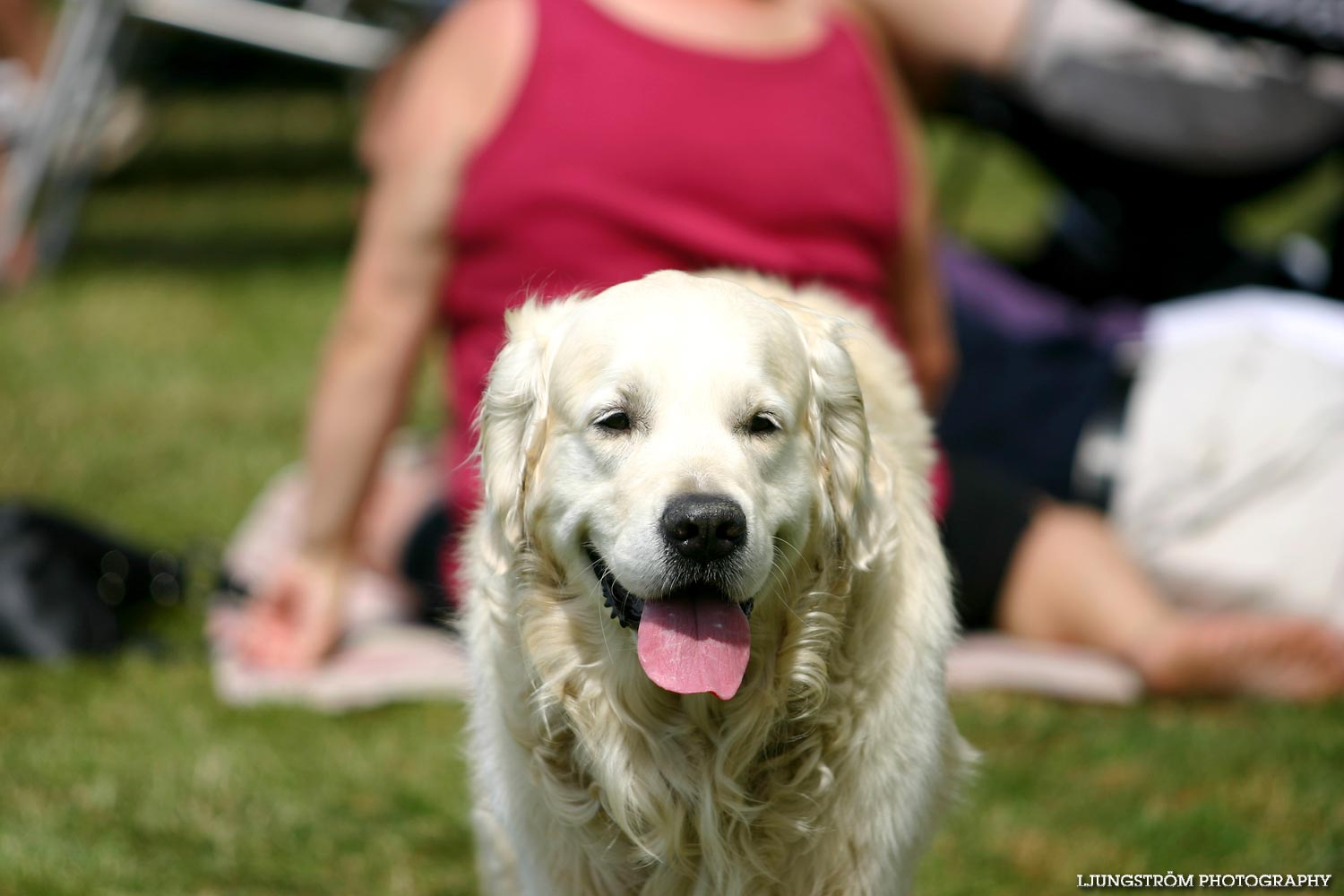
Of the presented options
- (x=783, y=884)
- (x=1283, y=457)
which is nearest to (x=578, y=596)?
(x=783, y=884)

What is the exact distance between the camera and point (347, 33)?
716 cm

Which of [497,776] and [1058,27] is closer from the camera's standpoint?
[497,776]

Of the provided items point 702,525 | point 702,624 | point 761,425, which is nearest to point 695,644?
point 702,624

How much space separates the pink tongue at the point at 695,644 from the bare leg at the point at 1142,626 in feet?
6.63

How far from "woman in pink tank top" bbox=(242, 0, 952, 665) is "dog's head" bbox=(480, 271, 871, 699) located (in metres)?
1.23

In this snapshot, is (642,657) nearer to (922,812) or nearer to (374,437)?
(922,812)

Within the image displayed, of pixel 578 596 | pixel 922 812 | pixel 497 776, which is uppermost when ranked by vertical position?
pixel 578 596

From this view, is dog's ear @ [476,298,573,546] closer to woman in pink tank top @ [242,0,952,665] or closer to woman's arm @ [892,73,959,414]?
woman in pink tank top @ [242,0,952,665]

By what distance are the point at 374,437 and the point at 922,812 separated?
192 cm

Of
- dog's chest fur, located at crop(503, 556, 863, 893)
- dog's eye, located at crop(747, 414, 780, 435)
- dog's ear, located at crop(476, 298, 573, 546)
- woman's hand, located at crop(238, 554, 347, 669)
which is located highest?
dog's eye, located at crop(747, 414, 780, 435)

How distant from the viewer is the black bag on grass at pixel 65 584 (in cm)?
375

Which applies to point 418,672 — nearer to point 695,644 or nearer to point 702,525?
point 695,644

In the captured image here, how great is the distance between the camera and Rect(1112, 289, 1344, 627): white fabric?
→ 3.82 m

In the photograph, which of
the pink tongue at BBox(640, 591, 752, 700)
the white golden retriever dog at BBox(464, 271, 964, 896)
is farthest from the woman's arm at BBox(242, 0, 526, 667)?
the pink tongue at BBox(640, 591, 752, 700)
